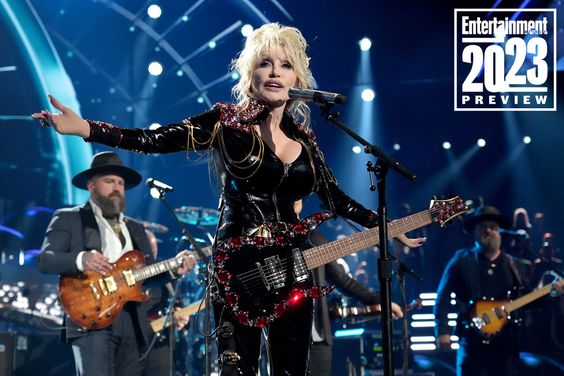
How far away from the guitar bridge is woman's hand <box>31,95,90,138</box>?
100 cm

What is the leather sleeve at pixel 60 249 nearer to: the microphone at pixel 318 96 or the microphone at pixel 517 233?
the microphone at pixel 318 96

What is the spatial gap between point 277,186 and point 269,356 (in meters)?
0.73

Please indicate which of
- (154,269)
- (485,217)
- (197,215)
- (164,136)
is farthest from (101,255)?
(485,217)

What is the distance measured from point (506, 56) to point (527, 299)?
3.17 metres

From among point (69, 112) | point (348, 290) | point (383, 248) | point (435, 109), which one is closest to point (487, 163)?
point (435, 109)

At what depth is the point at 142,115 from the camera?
10.8 m

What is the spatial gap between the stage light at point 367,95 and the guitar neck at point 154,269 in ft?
18.4

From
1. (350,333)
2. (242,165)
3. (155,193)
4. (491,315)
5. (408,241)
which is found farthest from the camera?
(350,333)

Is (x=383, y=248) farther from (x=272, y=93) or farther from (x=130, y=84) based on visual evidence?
(x=130, y=84)

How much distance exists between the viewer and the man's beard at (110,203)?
6.66 m

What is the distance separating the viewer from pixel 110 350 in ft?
20.4

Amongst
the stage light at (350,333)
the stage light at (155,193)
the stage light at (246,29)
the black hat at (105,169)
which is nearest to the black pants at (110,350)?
the stage light at (155,193)

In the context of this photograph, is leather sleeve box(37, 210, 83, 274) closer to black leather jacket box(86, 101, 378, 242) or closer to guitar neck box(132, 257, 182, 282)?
guitar neck box(132, 257, 182, 282)

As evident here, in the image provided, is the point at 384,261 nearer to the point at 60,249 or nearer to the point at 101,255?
the point at 101,255
